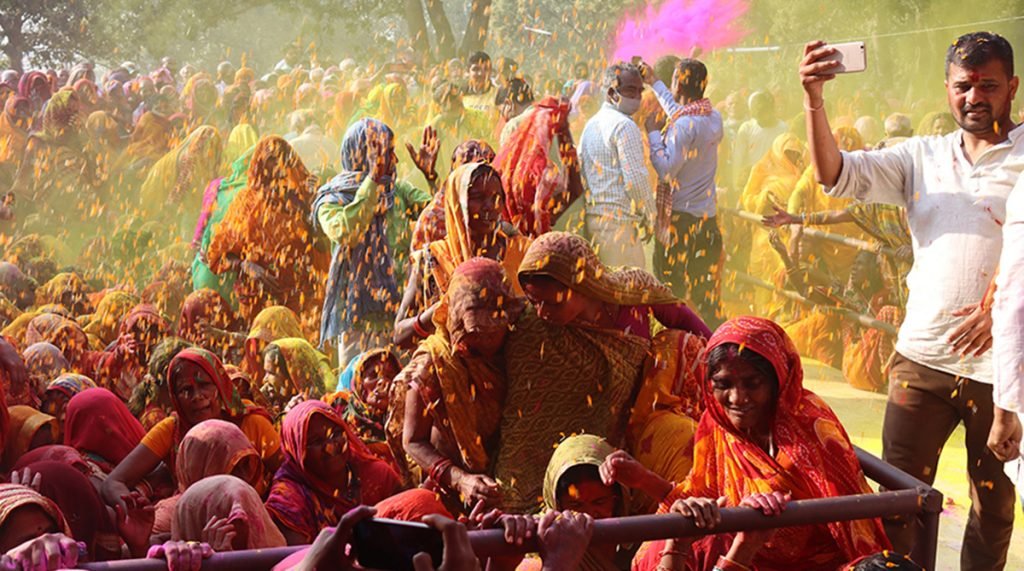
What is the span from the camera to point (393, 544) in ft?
6.97

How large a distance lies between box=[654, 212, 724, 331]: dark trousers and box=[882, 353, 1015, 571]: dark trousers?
12.2ft

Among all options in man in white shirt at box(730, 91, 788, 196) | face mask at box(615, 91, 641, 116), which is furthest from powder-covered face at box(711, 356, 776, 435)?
man in white shirt at box(730, 91, 788, 196)

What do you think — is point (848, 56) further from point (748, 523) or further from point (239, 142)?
point (239, 142)

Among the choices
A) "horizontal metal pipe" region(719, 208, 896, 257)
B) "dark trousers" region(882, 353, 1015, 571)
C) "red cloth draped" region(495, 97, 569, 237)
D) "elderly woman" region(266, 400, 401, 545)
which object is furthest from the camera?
"horizontal metal pipe" region(719, 208, 896, 257)

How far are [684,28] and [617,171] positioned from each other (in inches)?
349

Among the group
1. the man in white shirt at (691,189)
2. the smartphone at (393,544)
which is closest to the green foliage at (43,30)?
the man in white shirt at (691,189)

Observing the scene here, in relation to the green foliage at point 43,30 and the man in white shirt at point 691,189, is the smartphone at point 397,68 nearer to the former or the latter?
the man in white shirt at point 691,189

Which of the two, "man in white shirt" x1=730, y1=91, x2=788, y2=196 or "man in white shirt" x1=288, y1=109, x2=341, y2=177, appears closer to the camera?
"man in white shirt" x1=730, y1=91, x2=788, y2=196

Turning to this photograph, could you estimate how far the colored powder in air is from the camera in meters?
14.8

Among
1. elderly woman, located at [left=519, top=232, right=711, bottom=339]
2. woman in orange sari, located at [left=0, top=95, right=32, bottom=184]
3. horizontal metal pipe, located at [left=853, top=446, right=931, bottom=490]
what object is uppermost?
woman in orange sari, located at [left=0, top=95, right=32, bottom=184]

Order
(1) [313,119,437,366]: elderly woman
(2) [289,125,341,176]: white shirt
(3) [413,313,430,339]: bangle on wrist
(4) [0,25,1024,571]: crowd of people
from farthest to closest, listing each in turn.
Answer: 1. (2) [289,125,341,176]: white shirt
2. (1) [313,119,437,366]: elderly woman
3. (3) [413,313,430,339]: bangle on wrist
4. (4) [0,25,1024,571]: crowd of people

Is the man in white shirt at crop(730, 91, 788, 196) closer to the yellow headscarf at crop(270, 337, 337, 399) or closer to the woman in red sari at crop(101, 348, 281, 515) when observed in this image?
the yellow headscarf at crop(270, 337, 337, 399)

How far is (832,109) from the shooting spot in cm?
1317

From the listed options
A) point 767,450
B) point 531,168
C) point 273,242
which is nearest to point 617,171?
point 531,168
